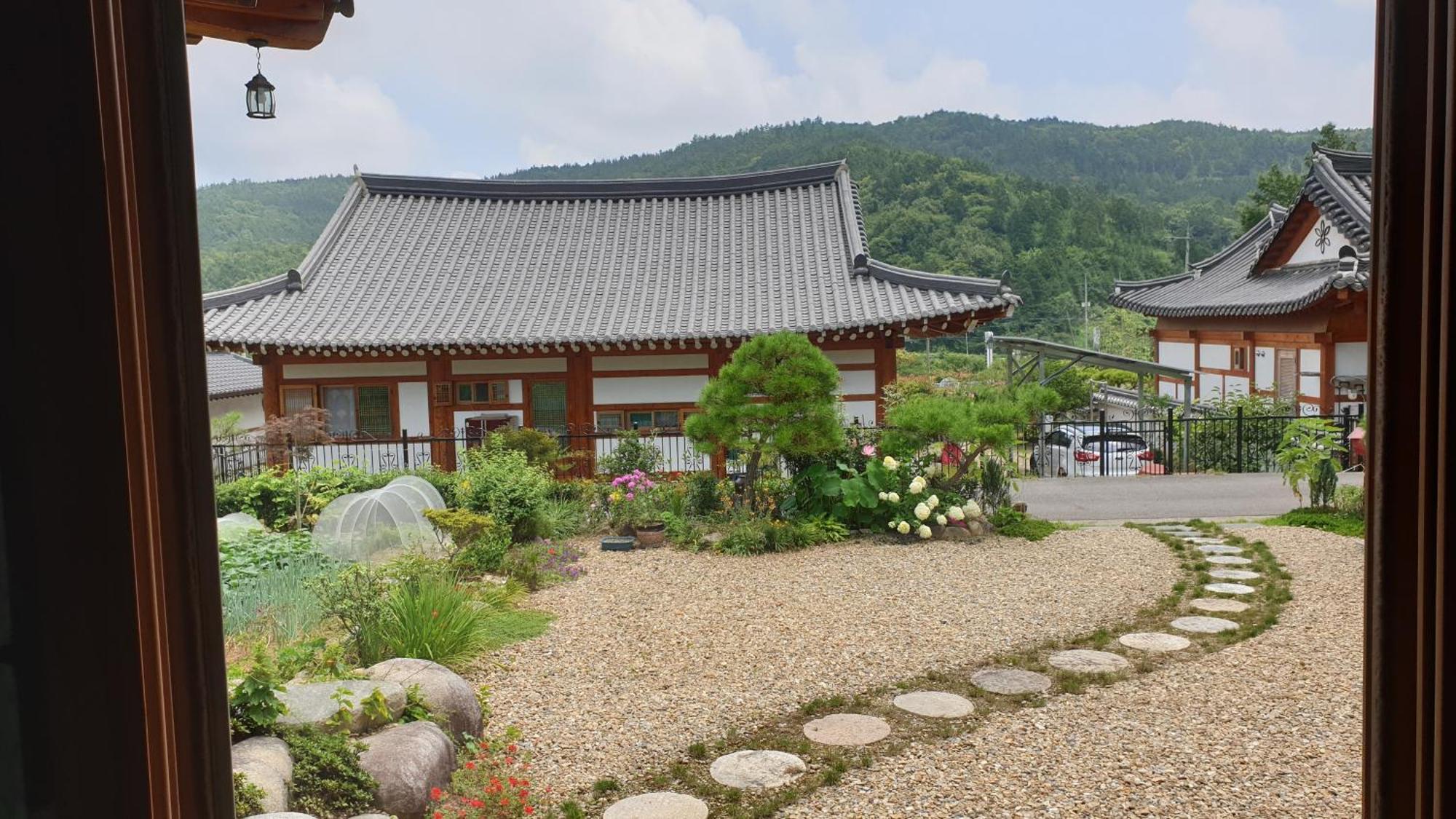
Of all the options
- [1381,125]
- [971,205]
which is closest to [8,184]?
[1381,125]

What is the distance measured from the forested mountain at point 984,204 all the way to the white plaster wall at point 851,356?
825 inches

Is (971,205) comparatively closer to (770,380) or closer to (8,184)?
(770,380)

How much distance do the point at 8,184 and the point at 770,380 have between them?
9.05 m

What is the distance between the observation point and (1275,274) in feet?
61.9

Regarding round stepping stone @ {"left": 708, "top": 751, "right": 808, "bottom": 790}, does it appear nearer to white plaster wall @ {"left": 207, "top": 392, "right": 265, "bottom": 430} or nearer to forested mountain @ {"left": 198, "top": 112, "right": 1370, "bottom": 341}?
white plaster wall @ {"left": 207, "top": 392, "right": 265, "bottom": 430}

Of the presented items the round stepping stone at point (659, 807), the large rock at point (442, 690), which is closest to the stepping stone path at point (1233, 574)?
the round stepping stone at point (659, 807)

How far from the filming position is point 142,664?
121 cm

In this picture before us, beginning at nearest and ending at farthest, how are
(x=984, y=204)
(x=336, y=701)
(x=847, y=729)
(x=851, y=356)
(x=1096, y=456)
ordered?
1. (x=336, y=701)
2. (x=847, y=729)
3. (x=851, y=356)
4. (x=1096, y=456)
5. (x=984, y=204)

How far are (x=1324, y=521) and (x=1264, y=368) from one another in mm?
8884

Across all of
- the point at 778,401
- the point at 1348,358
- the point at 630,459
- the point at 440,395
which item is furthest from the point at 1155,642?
the point at 1348,358

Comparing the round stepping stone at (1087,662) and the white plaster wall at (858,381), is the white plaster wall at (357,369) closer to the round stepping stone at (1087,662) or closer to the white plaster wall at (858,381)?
the white plaster wall at (858,381)

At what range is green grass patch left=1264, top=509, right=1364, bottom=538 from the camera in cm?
995

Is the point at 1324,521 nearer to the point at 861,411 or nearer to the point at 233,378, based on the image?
the point at 861,411

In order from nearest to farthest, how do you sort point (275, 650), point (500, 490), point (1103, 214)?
1. point (275, 650)
2. point (500, 490)
3. point (1103, 214)
